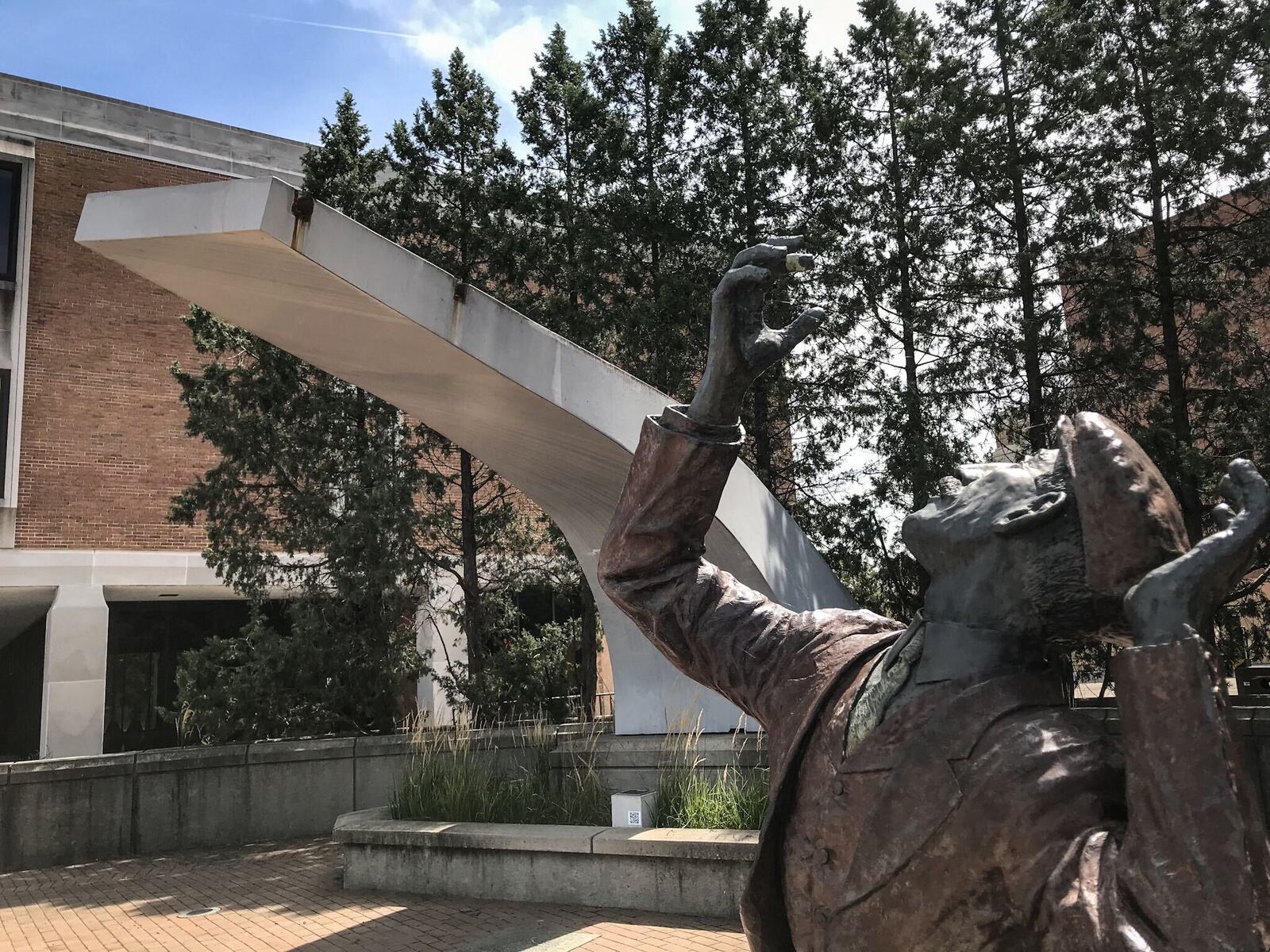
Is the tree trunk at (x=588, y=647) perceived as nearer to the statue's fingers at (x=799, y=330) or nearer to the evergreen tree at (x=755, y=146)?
the evergreen tree at (x=755, y=146)

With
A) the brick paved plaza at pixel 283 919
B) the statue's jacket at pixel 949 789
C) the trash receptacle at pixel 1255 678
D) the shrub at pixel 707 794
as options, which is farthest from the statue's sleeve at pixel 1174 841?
the trash receptacle at pixel 1255 678

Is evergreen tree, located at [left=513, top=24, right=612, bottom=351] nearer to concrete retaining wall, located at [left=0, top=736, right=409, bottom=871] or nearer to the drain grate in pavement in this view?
concrete retaining wall, located at [left=0, top=736, right=409, bottom=871]

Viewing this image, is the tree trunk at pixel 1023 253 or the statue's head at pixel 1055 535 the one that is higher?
the tree trunk at pixel 1023 253

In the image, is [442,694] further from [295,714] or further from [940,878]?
[940,878]

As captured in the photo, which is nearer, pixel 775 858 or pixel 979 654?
pixel 979 654

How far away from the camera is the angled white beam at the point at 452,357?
22.3ft

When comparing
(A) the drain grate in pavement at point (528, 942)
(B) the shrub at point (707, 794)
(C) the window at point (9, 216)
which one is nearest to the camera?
(A) the drain grate in pavement at point (528, 942)

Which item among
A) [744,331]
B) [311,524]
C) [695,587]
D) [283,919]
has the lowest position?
[283,919]

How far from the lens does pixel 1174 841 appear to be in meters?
1.38

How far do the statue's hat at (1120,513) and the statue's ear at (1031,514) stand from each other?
6 centimetres

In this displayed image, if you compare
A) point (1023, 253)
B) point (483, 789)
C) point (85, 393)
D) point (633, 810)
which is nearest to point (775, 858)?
point (633, 810)

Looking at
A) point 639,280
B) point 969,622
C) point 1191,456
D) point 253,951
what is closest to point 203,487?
point 639,280

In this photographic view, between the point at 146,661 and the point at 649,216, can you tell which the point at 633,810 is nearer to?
the point at 649,216

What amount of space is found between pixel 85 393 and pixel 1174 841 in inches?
780
